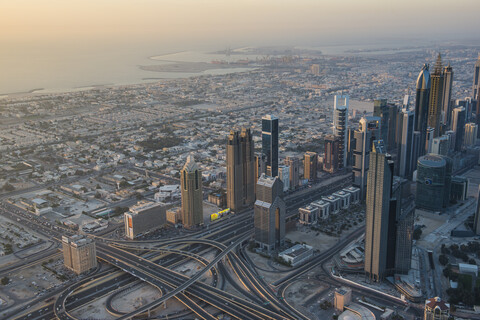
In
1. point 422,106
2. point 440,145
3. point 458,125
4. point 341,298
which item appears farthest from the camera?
point 458,125

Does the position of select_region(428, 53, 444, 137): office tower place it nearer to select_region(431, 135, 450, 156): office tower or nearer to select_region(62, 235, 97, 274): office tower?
select_region(431, 135, 450, 156): office tower

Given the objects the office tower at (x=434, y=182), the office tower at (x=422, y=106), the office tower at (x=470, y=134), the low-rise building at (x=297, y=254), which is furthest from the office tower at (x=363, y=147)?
the office tower at (x=470, y=134)

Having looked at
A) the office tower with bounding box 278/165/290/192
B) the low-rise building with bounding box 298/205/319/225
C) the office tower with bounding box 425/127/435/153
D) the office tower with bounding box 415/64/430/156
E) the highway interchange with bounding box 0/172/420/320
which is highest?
the office tower with bounding box 415/64/430/156

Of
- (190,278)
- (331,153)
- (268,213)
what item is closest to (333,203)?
(268,213)

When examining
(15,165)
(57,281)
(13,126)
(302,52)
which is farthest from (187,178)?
(302,52)

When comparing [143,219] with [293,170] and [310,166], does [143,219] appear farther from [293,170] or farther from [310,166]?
[310,166]

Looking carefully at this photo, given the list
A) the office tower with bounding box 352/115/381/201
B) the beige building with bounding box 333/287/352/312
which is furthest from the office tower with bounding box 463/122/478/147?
the beige building with bounding box 333/287/352/312

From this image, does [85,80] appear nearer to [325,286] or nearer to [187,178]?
[187,178]
